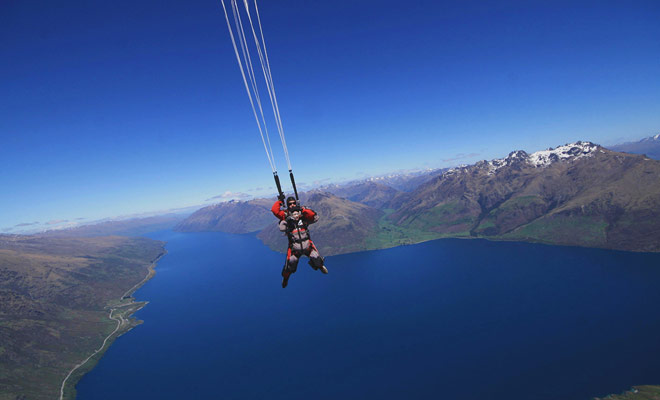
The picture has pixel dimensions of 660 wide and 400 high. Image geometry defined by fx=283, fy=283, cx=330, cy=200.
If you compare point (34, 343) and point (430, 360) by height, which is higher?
point (34, 343)

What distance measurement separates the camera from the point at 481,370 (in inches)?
3263

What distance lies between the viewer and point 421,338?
101 m

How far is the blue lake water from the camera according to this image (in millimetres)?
80562

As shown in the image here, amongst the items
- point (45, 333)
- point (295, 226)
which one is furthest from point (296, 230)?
point (45, 333)

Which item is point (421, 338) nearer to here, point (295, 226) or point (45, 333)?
Answer: point (295, 226)

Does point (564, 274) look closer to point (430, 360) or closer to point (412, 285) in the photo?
point (412, 285)

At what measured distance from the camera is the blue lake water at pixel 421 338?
8056 cm

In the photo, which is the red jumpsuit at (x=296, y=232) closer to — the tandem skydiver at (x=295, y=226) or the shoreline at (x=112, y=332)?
the tandem skydiver at (x=295, y=226)

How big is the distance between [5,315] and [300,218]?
9037 inches

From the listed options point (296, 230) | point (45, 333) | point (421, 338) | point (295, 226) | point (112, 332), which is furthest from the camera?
point (112, 332)

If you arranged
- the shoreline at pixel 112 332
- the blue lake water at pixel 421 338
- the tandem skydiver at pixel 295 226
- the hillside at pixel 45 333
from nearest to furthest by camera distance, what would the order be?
the tandem skydiver at pixel 295 226, the blue lake water at pixel 421 338, the shoreline at pixel 112 332, the hillside at pixel 45 333

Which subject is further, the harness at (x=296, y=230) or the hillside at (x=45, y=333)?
the hillside at (x=45, y=333)

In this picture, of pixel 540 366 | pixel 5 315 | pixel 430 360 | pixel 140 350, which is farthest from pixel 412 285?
pixel 5 315

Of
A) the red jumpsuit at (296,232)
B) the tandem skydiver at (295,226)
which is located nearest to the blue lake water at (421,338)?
the red jumpsuit at (296,232)
